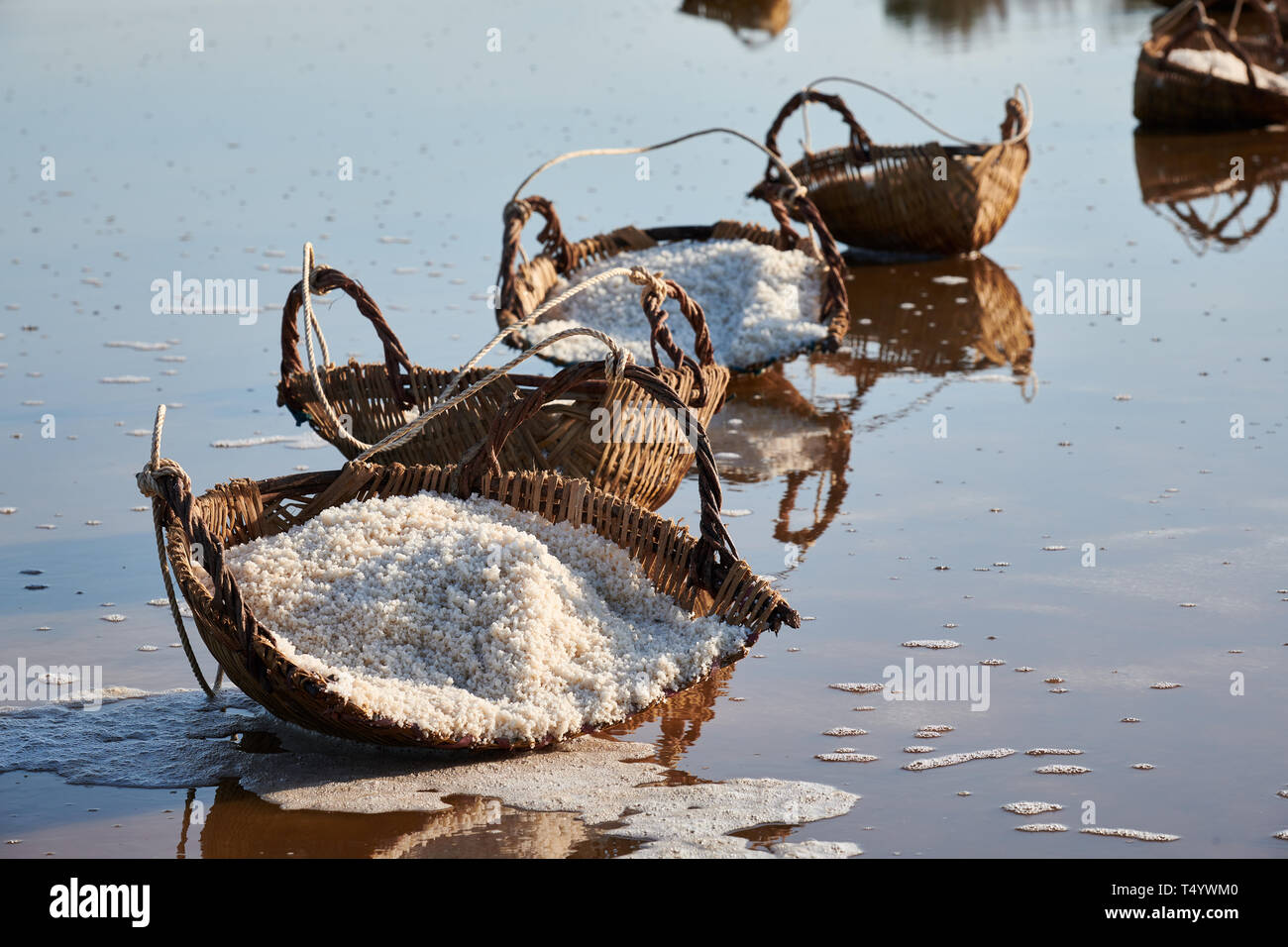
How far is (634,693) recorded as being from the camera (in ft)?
10.4

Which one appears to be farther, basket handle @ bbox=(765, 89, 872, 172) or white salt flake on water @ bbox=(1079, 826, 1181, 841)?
basket handle @ bbox=(765, 89, 872, 172)

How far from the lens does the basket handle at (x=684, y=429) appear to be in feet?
11.3

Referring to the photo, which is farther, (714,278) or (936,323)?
(936,323)

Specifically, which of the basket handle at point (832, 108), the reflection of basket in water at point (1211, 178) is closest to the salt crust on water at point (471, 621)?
the basket handle at point (832, 108)

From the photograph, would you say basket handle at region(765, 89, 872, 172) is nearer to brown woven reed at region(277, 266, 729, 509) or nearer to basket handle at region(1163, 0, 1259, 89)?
brown woven reed at region(277, 266, 729, 509)

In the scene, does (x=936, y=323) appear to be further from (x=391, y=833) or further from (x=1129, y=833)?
(x=391, y=833)

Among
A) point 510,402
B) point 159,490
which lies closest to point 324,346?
point 510,402

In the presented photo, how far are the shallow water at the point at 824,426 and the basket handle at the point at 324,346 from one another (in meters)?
0.41

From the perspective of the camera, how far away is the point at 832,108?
6895mm

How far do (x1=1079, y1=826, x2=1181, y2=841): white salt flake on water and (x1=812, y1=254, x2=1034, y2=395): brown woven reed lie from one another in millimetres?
3165

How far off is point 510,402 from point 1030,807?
1458mm

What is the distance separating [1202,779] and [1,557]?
3.16 meters

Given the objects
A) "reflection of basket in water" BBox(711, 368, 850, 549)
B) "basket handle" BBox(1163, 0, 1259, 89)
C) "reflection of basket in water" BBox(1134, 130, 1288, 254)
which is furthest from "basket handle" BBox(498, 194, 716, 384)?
"basket handle" BBox(1163, 0, 1259, 89)

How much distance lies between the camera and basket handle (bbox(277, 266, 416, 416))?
4.35m
